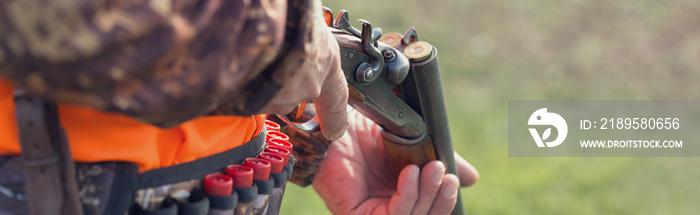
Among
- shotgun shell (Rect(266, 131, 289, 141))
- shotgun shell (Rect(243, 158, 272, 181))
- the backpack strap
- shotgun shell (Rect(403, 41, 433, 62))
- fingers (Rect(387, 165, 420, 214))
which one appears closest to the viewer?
the backpack strap

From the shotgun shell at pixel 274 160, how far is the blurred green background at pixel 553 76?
310 cm

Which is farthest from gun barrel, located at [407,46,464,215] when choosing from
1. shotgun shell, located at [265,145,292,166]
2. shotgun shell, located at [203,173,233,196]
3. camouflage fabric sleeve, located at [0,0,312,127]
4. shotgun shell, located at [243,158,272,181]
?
camouflage fabric sleeve, located at [0,0,312,127]

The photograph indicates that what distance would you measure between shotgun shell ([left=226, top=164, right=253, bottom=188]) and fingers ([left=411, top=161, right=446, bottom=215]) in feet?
3.11

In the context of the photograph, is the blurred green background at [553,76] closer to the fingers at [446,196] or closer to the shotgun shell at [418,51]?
the fingers at [446,196]

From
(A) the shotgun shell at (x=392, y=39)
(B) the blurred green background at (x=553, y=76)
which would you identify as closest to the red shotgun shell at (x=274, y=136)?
(A) the shotgun shell at (x=392, y=39)

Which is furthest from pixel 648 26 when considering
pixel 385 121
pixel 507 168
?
pixel 385 121

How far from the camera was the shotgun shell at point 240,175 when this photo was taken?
1535mm

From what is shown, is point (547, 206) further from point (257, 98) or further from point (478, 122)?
point (257, 98)

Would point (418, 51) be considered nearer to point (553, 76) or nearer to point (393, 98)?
point (393, 98)

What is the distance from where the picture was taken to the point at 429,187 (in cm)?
239

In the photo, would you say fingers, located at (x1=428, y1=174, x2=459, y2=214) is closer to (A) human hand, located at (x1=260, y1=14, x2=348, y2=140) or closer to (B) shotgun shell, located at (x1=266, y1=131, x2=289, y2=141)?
(B) shotgun shell, located at (x1=266, y1=131, x2=289, y2=141)

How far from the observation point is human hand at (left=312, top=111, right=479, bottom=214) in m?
2.40

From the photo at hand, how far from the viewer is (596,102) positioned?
22.4 ft

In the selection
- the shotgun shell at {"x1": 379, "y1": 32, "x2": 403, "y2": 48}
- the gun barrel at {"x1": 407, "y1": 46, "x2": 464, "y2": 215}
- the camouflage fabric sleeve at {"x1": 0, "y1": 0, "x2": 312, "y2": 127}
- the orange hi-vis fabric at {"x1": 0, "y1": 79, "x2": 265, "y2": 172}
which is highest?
the camouflage fabric sleeve at {"x1": 0, "y1": 0, "x2": 312, "y2": 127}
